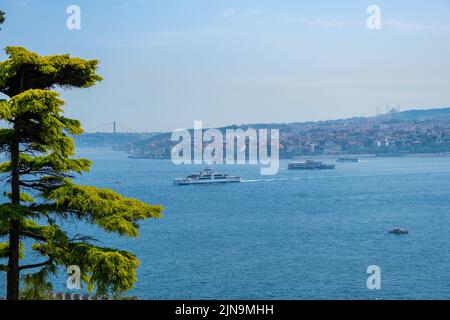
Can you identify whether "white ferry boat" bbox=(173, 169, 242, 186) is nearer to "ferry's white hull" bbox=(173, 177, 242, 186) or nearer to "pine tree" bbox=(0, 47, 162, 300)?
"ferry's white hull" bbox=(173, 177, 242, 186)

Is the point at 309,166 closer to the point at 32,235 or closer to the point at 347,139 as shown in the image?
the point at 347,139

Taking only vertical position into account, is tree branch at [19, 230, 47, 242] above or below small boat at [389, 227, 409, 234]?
above

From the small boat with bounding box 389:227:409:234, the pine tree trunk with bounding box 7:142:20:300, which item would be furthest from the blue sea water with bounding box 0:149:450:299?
the pine tree trunk with bounding box 7:142:20:300

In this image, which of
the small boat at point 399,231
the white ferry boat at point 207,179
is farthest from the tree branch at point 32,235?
the white ferry boat at point 207,179

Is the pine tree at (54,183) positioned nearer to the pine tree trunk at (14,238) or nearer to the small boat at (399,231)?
the pine tree trunk at (14,238)

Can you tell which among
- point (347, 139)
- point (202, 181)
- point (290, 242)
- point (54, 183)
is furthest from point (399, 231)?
point (347, 139)
